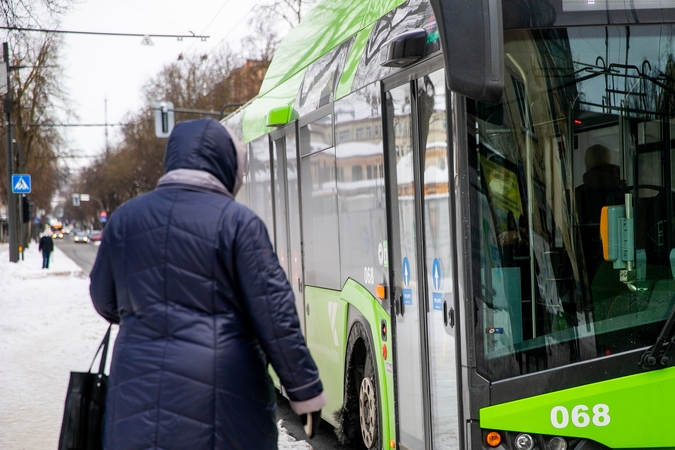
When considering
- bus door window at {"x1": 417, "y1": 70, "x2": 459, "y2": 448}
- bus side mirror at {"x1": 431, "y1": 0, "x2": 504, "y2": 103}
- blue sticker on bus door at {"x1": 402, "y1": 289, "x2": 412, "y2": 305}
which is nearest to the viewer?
bus side mirror at {"x1": 431, "y1": 0, "x2": 504, "y2": 103}

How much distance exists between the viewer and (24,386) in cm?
1013

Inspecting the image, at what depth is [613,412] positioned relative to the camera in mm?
3885

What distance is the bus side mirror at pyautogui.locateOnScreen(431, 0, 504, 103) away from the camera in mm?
3477

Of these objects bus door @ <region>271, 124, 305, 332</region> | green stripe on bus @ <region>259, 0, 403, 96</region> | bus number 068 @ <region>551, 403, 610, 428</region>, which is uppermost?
green stripe on bus @ <region>259, 0, 403, 96</region>

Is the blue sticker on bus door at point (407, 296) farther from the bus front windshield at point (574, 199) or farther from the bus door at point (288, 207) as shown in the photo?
the bus door at point (288, 207)

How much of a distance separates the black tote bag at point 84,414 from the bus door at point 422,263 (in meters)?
1.67

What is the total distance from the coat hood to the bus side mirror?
37.9 inches

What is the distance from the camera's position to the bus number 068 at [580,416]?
388cm

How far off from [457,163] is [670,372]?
128 cm

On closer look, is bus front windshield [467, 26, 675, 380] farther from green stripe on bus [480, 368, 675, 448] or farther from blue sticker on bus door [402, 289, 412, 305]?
blue sticker on bus door [402, 289, 412, 305]

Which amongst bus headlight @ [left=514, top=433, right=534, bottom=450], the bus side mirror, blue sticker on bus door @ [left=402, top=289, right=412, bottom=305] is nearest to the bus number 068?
bus headlight @ [left=514, top=433, right=534, bottom=450]

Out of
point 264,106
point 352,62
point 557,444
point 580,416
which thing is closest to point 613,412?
point 580,416

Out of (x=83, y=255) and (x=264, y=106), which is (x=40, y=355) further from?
(x=83, y=255)

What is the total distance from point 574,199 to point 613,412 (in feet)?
3.05
